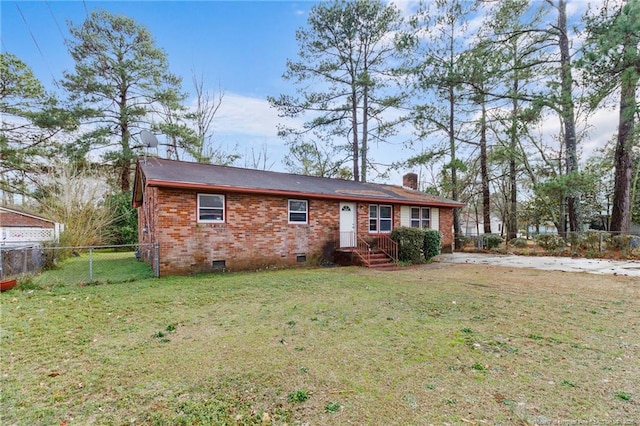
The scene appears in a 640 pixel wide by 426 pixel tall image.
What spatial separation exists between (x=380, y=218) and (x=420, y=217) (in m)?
2.60

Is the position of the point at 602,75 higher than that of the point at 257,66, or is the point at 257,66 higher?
the point at 257,66

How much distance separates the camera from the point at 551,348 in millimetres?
3533

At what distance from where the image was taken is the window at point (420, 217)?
1444cm

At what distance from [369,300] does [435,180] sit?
76.1 feet

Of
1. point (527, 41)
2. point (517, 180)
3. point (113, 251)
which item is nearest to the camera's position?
point (527, 41)

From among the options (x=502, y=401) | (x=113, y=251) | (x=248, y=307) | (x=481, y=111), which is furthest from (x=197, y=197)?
(x=481, y=111)

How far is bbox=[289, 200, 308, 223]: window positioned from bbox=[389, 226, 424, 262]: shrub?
363 centimetres

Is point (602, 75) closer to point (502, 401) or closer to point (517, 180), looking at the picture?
point (502, 401)

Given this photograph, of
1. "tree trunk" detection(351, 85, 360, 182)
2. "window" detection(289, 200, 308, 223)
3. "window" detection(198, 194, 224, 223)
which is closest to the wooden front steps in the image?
"window" detection(289, 200, 308, 223)

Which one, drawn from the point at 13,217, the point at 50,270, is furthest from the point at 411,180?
the point at 13,217

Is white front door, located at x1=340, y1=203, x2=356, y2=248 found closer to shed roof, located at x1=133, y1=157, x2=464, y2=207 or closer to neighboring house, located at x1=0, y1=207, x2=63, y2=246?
shed roof, located at x1=133, y1=157, x2=464, y2=207

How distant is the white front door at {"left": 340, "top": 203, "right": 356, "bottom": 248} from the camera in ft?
39.8

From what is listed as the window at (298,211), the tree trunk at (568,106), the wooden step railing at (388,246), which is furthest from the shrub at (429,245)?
the tree trunk at (568,106)

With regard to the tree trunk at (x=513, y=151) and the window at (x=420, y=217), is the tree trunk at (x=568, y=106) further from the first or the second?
the window at (x=420, y=217)
